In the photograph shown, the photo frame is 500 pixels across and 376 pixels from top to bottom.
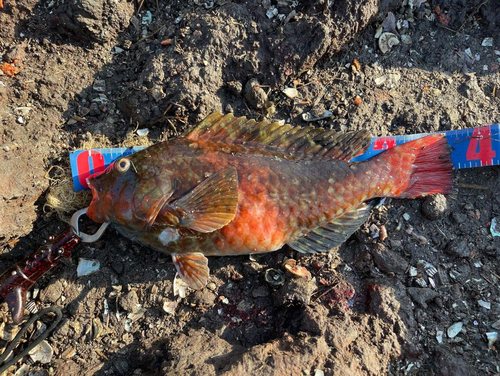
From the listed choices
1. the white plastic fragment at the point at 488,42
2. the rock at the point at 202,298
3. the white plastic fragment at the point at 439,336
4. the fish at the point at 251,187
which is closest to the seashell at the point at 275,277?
the fish at the point at 251,187

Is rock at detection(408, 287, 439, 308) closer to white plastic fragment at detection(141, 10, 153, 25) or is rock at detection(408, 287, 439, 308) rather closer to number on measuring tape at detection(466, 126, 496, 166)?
number on measuring tape at detection(466, 126, 496, 166)

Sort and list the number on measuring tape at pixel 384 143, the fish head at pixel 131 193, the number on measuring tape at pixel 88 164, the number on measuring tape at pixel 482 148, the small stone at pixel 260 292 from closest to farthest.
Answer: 1. the fish head at pixel 131 193
2. the small stone at pixel 260 292
3. the number on measuring tape at pixel 88 164
4. the number on measuring tape at pixel 482 148
5. the number on measuring tape at pixel 384 143

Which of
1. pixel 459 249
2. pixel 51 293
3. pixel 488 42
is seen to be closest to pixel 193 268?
pixel 51 293

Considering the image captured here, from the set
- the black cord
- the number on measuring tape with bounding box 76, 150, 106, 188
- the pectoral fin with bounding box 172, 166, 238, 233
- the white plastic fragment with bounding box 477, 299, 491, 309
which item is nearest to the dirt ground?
the white plastic fragment with bounding box 477, 299, 491, 309

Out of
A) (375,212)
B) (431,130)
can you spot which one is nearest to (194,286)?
(375,212)

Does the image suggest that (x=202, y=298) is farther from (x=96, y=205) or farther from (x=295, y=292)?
(x=96, y=205)

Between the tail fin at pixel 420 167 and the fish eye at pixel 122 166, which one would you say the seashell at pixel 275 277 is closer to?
the tail fin at pixel 420 167

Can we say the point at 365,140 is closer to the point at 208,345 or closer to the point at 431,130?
the point at 431,130
